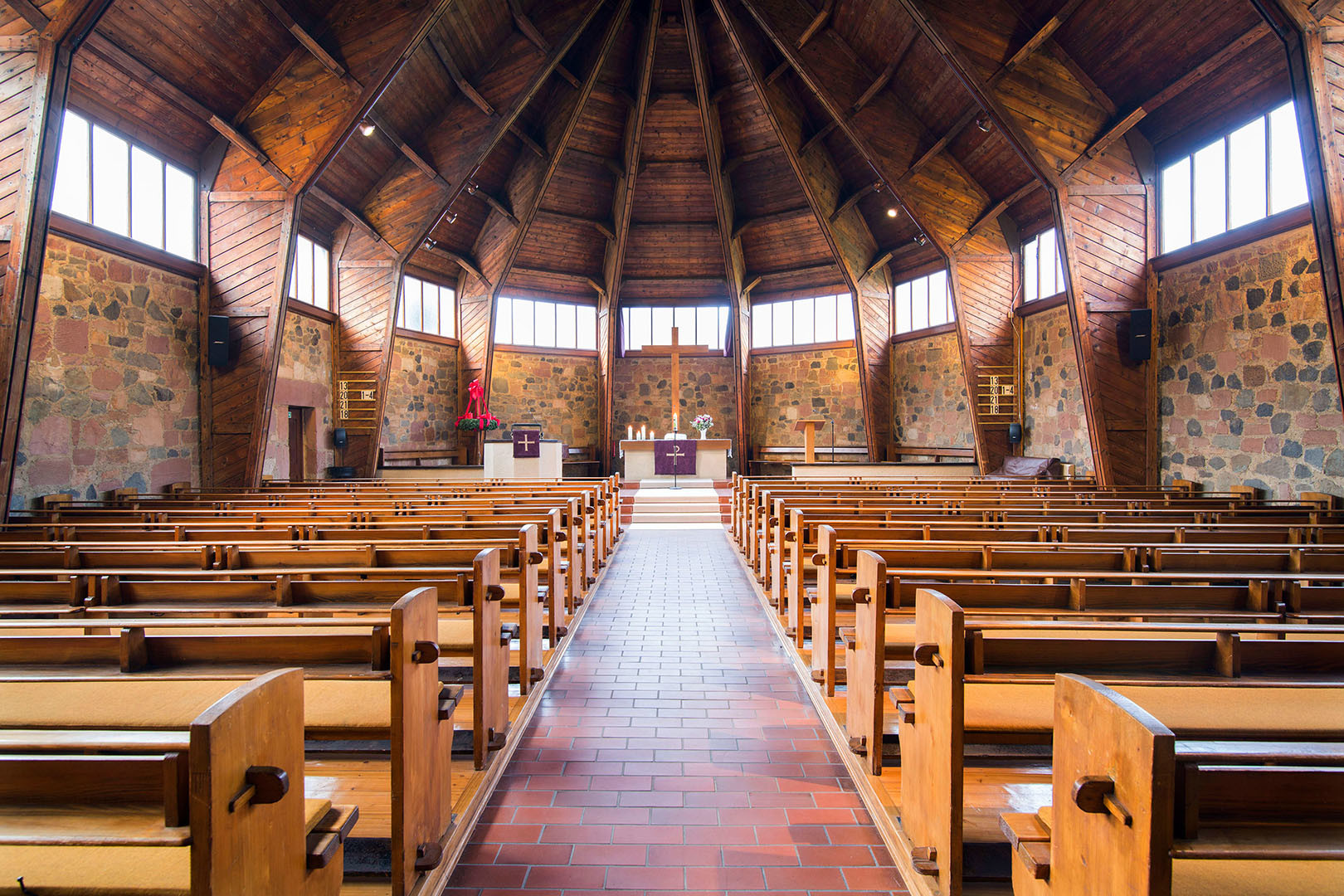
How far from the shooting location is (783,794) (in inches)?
108

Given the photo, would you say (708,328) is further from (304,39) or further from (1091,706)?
(1091,706)

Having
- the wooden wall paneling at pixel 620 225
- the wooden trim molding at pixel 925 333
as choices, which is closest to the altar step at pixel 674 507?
the wooden wall paneling at pixel 620 225

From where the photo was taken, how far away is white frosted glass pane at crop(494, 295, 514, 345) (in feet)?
54.1

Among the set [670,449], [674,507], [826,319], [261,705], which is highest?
[826,319]

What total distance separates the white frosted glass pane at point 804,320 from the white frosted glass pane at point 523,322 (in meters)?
6.27

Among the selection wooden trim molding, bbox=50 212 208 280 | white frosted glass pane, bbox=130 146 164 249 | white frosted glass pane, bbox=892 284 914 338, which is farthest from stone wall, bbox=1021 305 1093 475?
white frosted glass pane, bbox=130 146 164 249

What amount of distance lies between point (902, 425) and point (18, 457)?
46.5 ft

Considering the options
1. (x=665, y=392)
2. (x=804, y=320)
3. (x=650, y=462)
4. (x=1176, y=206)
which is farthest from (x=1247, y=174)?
(x=665, y=392)

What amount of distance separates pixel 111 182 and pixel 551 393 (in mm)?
9488

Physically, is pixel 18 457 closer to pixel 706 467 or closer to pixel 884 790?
pixel 884 790

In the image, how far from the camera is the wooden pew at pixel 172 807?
111cm

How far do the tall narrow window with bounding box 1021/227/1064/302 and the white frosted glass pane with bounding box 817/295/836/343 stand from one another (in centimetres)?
463

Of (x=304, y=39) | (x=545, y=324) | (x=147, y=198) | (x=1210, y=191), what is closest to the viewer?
(x=304, y=39)

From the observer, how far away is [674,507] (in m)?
11.7
